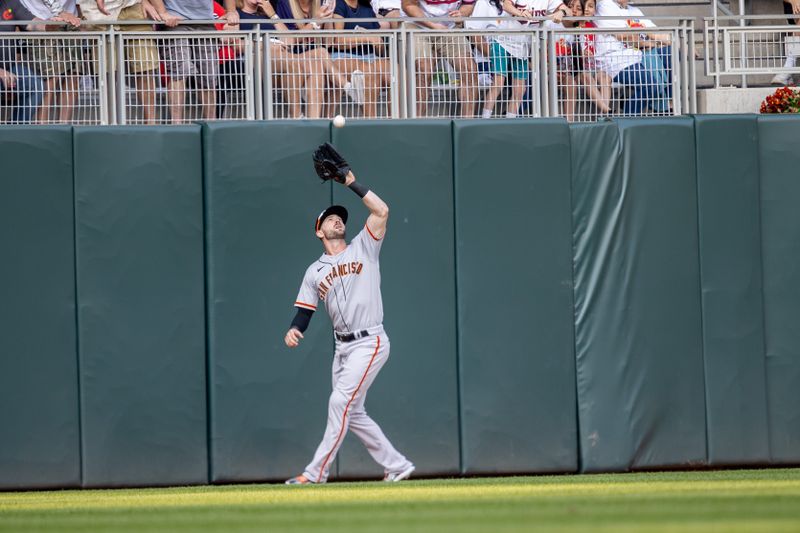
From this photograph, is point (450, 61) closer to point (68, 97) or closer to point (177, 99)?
point (177, 99)

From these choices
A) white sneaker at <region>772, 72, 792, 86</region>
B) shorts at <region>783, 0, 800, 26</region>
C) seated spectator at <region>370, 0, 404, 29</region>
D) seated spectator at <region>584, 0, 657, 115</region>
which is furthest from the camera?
shorts at <region>783, 0, 800, 26</region>

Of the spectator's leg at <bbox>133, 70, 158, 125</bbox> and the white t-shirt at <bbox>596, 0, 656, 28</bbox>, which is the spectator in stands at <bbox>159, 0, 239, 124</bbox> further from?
the white t-shirt at <bbox>596, 0, 656, 28</bbox>

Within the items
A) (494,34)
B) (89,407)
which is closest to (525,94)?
(494,34)

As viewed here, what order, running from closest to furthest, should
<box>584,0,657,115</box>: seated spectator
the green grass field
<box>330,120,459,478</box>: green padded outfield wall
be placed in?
the green grass field
<box>330,120,459,478</box>: green padded outfield wall
<box>584,0,657,115</box>: seated spectator

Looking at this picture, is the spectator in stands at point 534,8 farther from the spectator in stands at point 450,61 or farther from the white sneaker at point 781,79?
the white sneaker at point 781,79

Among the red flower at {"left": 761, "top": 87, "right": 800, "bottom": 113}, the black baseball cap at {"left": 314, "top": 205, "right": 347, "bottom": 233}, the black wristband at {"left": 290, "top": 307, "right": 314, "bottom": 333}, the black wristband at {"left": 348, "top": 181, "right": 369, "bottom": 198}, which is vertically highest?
the red flower at {"left": 761, "top": 87, "right": 800, "bottom": 113}

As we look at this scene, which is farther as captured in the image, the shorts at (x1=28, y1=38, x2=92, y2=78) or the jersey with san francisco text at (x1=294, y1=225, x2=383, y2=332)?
the shorts at (x1=28, y1=38, x2=92, y2=78)

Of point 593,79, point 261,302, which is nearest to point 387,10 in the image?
point 593,79

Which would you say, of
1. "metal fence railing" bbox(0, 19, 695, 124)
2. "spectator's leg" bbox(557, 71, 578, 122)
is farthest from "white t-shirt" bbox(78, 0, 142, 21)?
"spectator's leg" bbox(557, 71, 578, 122)

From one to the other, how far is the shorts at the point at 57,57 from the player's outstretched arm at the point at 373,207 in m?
2.83

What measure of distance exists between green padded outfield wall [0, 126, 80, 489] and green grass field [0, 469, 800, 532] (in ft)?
1.19

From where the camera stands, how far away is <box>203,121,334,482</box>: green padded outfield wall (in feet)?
34.0

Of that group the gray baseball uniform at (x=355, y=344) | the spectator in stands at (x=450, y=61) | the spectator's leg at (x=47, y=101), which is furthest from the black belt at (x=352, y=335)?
the spectator's leg at (x=47, y=101)

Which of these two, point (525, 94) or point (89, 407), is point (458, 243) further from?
point (89, 407)
